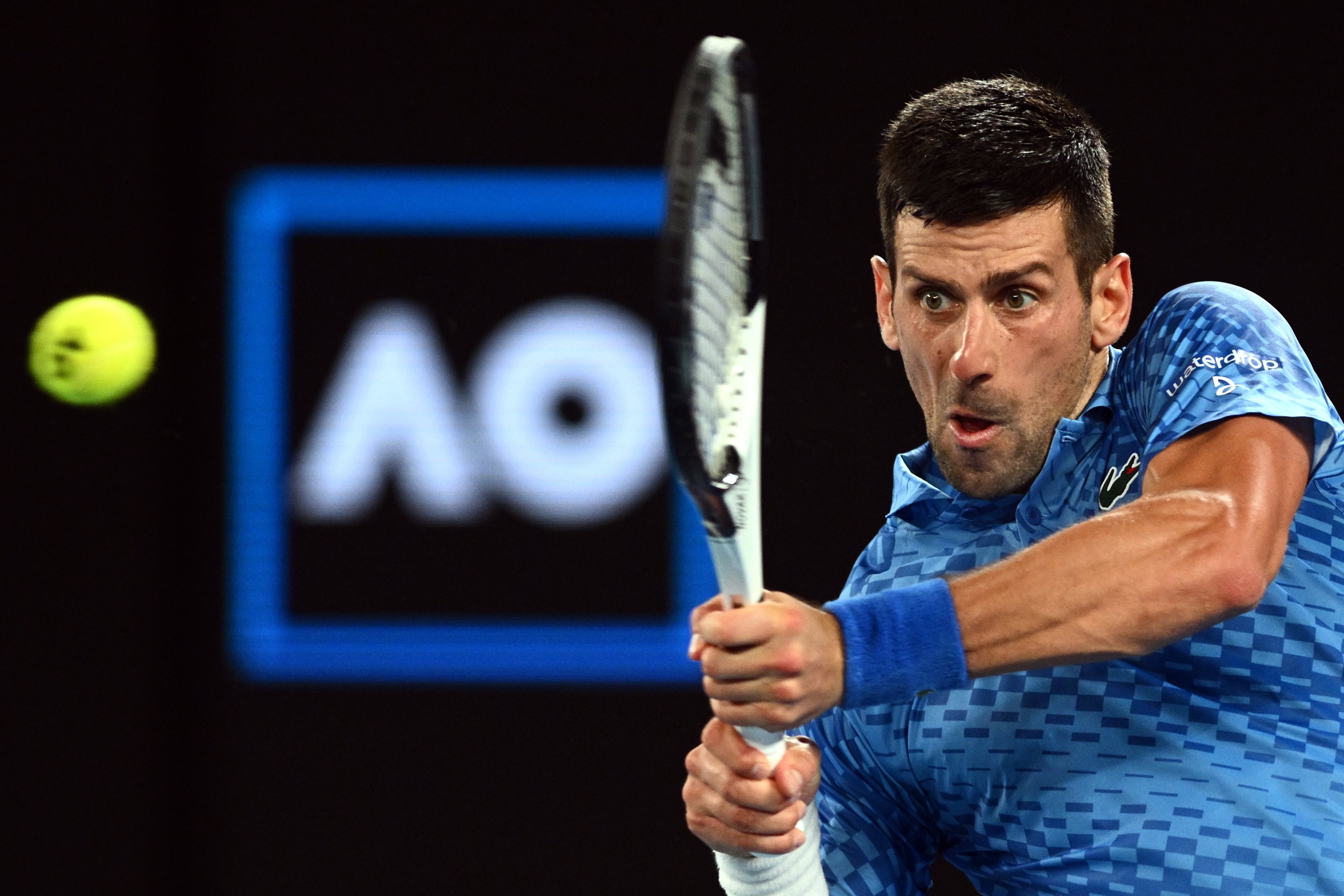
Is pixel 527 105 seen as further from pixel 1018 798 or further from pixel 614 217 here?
pixel 1018 798

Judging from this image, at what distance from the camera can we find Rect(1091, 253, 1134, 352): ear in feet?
5.98

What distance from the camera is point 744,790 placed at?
1438mm

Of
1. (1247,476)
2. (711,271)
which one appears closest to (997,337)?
(1247,476)

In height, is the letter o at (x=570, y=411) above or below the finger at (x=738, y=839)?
above

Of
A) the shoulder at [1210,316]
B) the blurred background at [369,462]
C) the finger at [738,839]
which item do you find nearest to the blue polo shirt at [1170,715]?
the shoulder at [1210,316]

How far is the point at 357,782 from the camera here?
299 centimetres

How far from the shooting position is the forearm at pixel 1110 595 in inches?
51.1

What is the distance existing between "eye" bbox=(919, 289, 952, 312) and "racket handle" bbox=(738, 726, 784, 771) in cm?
58

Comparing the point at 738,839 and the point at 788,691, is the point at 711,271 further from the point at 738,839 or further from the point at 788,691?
the point at 738,839

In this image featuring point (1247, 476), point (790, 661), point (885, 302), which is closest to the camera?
point (790, 661)

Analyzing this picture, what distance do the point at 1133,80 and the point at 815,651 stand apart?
197cm

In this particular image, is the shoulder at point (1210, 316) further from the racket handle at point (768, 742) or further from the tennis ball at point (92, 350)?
the tennis ball at point (92, 350)

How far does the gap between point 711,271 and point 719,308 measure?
0.16 ft

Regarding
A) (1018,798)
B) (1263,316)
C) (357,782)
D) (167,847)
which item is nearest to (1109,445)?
(1263,316)
